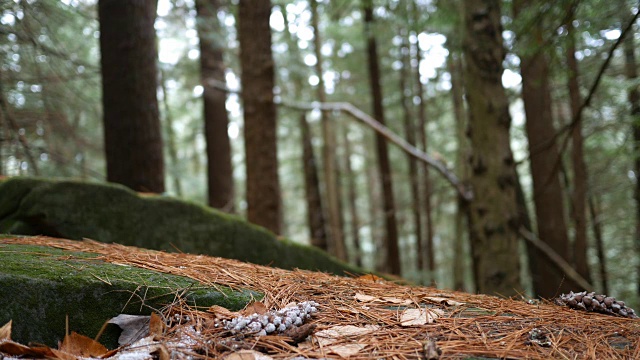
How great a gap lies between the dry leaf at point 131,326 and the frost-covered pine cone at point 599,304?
2.12 m

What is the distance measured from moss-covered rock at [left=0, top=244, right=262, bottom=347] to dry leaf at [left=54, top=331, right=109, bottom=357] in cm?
13

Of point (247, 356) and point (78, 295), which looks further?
point (78, 295)

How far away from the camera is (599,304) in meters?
2.38

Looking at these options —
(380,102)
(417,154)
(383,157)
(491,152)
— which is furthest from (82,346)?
(380,102)

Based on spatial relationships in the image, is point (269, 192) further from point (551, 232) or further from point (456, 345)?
point (551, 232)

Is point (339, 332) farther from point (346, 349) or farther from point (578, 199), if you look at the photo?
point (578, 199)

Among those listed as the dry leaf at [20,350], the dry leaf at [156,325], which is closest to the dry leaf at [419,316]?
the dry leaf at [156,325]

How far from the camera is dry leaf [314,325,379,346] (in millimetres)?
1829

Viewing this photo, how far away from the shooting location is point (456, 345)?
177 cm

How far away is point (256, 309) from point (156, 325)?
419 millimetres

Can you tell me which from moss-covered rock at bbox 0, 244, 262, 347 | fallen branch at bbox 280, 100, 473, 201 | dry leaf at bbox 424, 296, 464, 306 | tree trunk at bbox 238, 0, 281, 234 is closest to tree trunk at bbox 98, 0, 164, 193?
tree trunk at bbox 238, 0, 281, 234

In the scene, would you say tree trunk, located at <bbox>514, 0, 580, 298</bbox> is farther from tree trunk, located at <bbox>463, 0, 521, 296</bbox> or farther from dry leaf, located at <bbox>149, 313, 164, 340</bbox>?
dry leaf, located at <bbox>149, 313, 164, 340</bbox>

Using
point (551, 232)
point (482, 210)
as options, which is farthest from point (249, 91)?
point (551, 232)

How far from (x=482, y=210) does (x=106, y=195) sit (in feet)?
11.8
